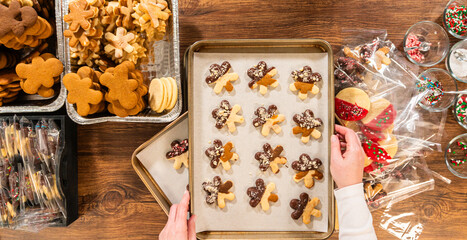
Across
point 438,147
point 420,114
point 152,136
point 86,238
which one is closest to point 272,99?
point 152,136

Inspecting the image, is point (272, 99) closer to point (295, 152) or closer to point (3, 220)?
point (295, 152)

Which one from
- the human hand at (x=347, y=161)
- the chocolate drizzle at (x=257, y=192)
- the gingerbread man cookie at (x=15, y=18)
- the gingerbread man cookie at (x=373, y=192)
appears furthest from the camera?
the gingerbread man cookie at (x=373, y=192)

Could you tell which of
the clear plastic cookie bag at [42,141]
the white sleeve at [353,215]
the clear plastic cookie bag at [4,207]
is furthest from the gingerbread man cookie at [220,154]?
the clear plastic cookie bag at [4,207]

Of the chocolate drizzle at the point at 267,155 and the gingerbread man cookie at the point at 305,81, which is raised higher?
the gingerbread man cookie at the point at 305,81

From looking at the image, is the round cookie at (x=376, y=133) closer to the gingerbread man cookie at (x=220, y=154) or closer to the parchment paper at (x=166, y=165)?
the gingerbread man cookie at (x=220, y=154)

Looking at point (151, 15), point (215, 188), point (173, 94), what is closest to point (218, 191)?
point (215, 188)
